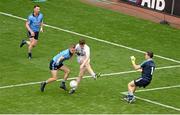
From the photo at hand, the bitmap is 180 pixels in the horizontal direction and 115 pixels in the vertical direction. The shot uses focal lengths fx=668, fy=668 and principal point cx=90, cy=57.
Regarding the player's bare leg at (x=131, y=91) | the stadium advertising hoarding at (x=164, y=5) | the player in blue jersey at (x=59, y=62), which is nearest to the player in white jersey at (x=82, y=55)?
the player in blue jersey at (x=59, y=62)

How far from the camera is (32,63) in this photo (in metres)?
28.2

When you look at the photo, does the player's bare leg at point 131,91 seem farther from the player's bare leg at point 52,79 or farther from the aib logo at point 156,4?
the aib logo at point 156,4

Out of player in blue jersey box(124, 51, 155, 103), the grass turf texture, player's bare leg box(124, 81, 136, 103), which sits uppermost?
player in blue jersey box(124, 51, 155, 103)

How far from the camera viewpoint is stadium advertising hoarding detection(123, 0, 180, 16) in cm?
3806

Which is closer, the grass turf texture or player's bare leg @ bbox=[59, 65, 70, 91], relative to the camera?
the grass turf texture

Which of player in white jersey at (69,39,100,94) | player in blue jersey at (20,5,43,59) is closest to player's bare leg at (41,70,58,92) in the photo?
player in white jersey at (69,39,100,94)

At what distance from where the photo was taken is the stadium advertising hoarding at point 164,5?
125 ft

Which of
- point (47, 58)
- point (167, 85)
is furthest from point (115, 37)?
point (167, 85)

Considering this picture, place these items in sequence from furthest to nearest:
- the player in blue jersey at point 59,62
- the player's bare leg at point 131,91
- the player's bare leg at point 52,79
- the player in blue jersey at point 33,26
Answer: the player in blue jersey at point 33,26 < the player's bare leg at point 52,79 < the player in blue jersey at point 59,62 < the player's bare leg at point 131,91

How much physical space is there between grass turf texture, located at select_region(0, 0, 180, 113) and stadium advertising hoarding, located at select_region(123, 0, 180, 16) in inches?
84.2

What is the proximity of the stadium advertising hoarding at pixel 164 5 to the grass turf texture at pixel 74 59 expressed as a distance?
2.14m

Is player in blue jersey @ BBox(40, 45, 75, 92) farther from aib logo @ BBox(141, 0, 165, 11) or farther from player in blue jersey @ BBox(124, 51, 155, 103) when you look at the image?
aib logo @ BBox(141, 0, 165, 11)

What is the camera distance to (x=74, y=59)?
96.5 ft

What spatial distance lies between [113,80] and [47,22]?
382 inches
